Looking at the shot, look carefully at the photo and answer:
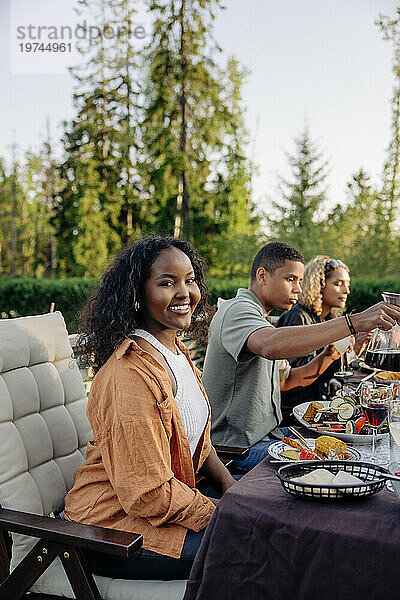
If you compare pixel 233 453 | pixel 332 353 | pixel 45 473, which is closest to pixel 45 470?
pixel 45 473

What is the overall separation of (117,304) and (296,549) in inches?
35.1

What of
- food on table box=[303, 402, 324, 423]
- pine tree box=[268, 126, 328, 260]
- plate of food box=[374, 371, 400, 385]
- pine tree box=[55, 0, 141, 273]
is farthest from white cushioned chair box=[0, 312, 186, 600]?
pine tree box=[268, 126, 328, 260]

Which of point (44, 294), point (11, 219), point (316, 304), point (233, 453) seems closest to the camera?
point (233, 453)

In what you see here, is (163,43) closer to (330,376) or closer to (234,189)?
(234,189)

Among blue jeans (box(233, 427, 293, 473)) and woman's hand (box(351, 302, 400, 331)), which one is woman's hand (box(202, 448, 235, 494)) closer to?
blue jeans (box(233, 427, 293, 473))

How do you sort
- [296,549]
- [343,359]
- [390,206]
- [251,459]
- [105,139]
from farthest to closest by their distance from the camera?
1. [105,139]
2. [390,206]
3. [343,359]
4. [251,459]
5. [296,549]

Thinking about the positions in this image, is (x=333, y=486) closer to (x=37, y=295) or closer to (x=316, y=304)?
(x=316, y=304)

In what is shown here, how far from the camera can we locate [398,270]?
15.7m

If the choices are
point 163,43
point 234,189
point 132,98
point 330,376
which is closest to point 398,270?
point 234,189

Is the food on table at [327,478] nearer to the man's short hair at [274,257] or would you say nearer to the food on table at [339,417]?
the food on table at [339,417]

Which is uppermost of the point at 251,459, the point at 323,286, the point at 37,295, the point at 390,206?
the point at 390,206

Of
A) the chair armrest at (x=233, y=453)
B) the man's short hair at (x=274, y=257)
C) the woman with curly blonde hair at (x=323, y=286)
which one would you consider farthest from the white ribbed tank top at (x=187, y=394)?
the woman with curly blonde hair at (x=323, y=286)

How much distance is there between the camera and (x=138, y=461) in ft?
5.21

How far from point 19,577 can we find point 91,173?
17341 millimetres
